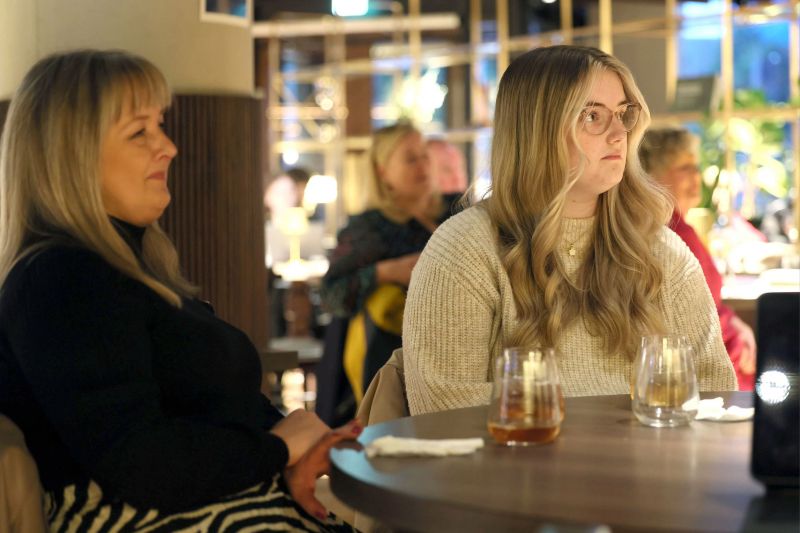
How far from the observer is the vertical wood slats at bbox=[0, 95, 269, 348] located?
3.94 meters

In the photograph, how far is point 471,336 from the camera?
259cm

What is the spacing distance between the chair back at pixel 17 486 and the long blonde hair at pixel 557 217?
3.40 feet

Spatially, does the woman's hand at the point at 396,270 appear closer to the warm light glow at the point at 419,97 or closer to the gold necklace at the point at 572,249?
the gold necklace at the point at 572,249

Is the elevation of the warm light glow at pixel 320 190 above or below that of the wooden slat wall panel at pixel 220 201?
below

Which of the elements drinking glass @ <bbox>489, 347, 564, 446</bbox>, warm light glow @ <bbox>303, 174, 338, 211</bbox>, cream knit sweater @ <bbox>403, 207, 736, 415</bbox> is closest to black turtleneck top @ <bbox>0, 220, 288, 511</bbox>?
drinking glass @ <bbox>489, 347, 564, 446</bbox>

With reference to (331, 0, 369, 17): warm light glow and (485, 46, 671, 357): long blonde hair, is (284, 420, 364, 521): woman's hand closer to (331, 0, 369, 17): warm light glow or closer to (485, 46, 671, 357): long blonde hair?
(485, 46, 671, 357): long blonde hair

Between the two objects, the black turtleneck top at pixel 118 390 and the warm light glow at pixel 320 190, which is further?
the warm light glow at pixel 320 190

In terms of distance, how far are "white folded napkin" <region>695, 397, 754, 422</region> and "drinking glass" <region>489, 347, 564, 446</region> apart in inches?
13.6

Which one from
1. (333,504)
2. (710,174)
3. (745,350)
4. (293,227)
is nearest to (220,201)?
(333,504)

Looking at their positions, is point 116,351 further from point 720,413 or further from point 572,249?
point 572,249

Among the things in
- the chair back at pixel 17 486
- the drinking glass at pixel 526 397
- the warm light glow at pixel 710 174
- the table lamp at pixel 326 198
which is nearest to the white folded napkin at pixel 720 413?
the drinking glass at pixel 526 397

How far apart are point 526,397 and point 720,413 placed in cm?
42

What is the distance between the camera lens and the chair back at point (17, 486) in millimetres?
1898

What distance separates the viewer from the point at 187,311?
2.12m
